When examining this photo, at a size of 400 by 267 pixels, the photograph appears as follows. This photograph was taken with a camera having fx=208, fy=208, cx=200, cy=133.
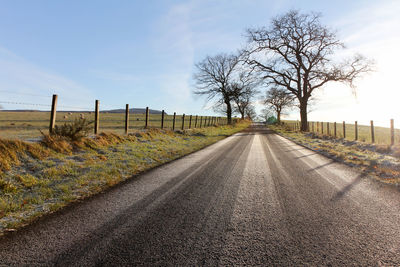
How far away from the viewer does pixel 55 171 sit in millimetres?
5145

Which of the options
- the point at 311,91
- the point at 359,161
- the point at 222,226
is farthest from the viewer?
the point at 311,91

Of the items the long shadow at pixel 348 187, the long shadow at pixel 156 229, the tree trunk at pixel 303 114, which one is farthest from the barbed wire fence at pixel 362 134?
the long shadow at pixel 156 229

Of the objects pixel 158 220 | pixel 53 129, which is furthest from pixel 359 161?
pixel 53 129

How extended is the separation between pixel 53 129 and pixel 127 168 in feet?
12.2

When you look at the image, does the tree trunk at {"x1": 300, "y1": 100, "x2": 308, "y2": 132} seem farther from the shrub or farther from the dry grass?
the dry grass

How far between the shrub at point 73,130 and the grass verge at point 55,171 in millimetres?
306

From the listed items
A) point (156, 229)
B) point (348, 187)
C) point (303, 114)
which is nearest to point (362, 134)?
point (303, 114)

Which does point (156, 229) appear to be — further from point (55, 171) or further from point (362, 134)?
point (362, 134)

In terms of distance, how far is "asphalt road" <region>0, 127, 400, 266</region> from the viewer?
212 centimetres

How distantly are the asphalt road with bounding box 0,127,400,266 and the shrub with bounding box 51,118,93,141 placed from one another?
441 cm

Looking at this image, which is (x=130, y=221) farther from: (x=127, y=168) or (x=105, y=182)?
(x=127, y=168)

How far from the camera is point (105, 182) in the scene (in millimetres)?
4840

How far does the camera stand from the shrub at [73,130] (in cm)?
768

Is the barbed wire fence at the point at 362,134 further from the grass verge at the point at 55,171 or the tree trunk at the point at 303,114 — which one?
the grass verge at the point at 55,171
